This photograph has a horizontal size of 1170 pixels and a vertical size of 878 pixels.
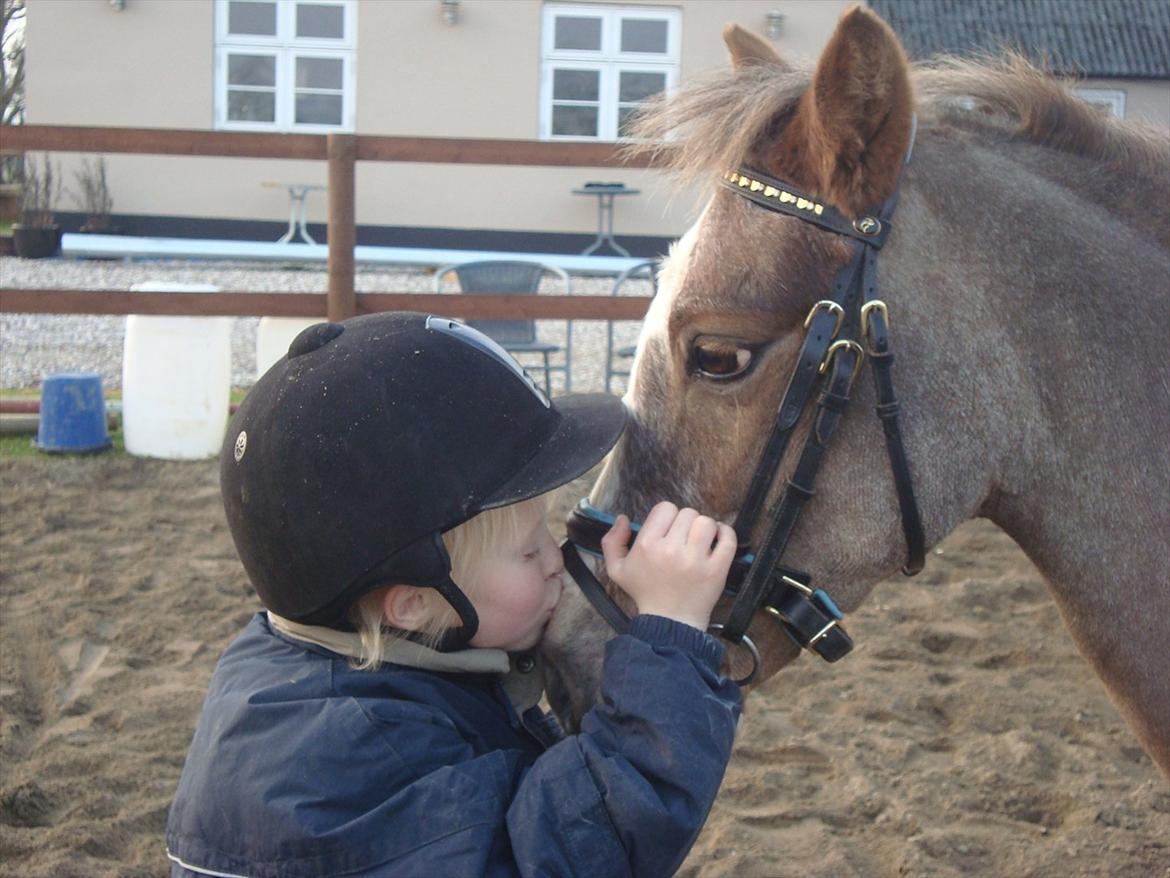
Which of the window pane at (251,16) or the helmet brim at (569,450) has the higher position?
the window pane at (251,16)

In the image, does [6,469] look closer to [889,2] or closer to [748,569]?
[748,569]

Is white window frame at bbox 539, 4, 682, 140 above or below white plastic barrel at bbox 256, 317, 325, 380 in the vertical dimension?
above

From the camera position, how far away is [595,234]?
55.9ft

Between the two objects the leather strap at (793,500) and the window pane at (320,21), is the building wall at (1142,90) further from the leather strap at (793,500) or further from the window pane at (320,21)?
the leather strap at (793,500)

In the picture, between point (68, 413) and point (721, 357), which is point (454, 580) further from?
point (68, 413)

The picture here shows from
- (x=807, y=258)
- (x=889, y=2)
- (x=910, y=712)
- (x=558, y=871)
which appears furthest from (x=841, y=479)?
(x=889, y=2)

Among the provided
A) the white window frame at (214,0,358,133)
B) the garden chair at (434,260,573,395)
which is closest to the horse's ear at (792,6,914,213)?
the garden chair at (434,260,573,395)

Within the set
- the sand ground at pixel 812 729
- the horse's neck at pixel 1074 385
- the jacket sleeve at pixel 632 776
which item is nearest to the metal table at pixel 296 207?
the sand ground at pixel 812 729

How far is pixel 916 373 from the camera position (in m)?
1.90

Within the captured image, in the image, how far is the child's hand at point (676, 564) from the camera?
1686 mm

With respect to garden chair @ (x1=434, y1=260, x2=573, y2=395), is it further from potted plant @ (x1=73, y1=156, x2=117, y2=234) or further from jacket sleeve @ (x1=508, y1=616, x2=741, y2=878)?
potted plant @ (x1=73, y1=156, x2=117, y2=234)

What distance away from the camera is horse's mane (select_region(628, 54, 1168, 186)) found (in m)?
1.97

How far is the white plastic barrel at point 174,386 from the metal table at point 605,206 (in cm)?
1013

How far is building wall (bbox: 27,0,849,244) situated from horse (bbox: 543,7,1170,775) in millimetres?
14312
